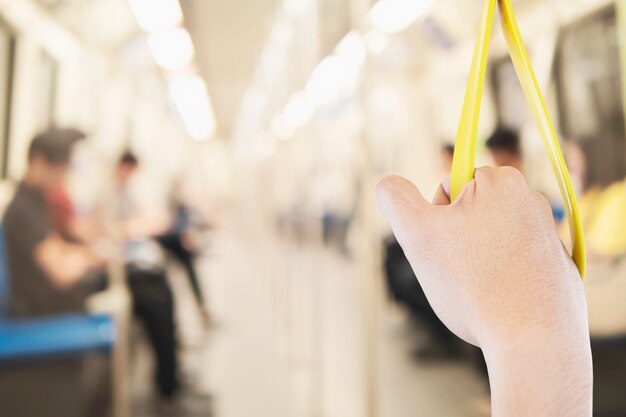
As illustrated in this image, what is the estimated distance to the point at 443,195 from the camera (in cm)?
44

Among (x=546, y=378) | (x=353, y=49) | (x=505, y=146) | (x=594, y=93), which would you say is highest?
(x=353, y=49)

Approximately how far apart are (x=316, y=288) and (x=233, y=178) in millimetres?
11065

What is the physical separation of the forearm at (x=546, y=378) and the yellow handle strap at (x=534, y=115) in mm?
83

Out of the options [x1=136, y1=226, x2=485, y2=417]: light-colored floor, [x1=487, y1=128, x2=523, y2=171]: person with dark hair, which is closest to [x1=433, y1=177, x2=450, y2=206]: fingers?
[x1=487, y1=128, x2=523, y2=171]: person with dark hair

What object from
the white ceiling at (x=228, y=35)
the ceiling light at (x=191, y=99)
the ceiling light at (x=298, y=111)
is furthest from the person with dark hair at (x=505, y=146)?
the ceiling light at (x=191, y=99)

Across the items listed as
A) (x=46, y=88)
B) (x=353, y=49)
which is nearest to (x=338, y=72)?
(x=353, y=49)

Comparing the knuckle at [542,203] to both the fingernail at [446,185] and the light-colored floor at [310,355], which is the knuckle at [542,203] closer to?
the fingernail at [446,185]

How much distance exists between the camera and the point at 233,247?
1098cm

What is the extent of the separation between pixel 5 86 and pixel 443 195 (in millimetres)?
1824

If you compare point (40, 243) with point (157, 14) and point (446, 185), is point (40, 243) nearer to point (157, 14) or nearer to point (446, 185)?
point (157, 14)

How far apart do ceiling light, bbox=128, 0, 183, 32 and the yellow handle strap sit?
2.57 metres

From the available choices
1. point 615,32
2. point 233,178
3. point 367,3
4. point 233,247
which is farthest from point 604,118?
point 233,178

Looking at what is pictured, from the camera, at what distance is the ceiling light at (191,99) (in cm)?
537

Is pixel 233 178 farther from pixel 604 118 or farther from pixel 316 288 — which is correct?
pixel 604 118
